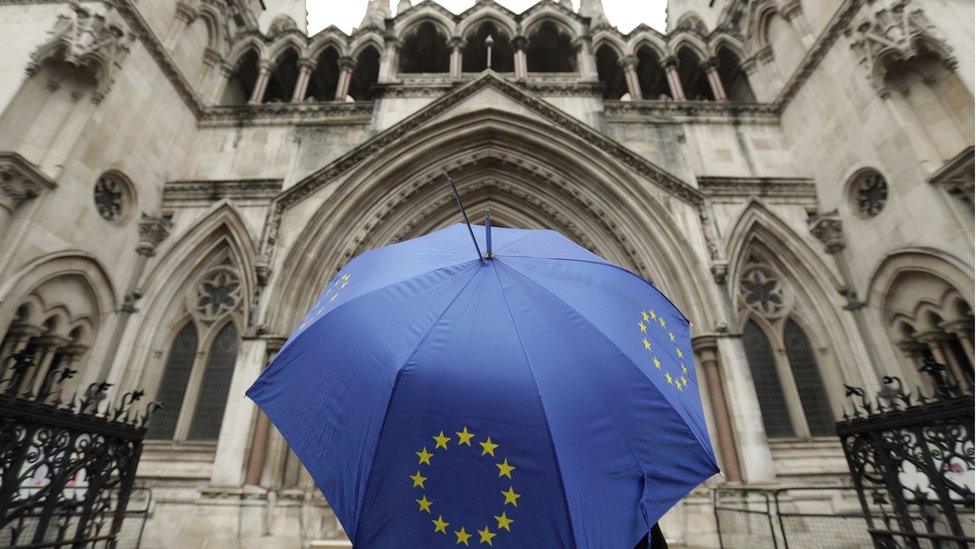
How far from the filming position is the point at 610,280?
2.59 metres

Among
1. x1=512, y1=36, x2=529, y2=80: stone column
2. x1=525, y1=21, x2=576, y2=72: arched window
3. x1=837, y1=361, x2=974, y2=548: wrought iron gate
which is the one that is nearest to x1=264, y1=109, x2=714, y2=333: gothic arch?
x1=512, y1=36, x2=529, y2=80: stone column

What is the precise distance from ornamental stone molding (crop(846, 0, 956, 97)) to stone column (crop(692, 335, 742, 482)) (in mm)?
6161

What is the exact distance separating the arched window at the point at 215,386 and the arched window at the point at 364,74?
352 inches

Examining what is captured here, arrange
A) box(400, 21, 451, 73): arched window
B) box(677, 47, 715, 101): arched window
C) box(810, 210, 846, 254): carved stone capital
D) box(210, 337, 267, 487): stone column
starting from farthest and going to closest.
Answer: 1. box(677, 47, 715, 101): arched window
2. box(400, 21, 451, 73): arched window
3. box(810, 210, 846, 254): carved stone capital
4. box(210, 337, 267, 487): stone column

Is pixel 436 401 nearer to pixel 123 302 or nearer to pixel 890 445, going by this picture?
pixel 890 445

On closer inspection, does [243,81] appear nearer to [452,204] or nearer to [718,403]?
[452,204]

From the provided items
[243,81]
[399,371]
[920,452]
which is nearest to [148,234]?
[243,81]

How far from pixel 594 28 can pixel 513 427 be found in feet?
52.1

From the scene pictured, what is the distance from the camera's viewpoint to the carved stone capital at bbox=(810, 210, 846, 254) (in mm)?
9664

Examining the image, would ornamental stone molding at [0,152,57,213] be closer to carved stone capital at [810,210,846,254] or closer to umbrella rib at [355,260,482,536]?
umbrella rib at [355,260,482,536]

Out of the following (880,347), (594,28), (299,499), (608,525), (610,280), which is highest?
(594,28)

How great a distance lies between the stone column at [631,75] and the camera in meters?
12.9

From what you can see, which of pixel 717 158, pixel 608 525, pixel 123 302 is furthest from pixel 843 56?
pixel 123 302

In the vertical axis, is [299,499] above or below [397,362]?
below
